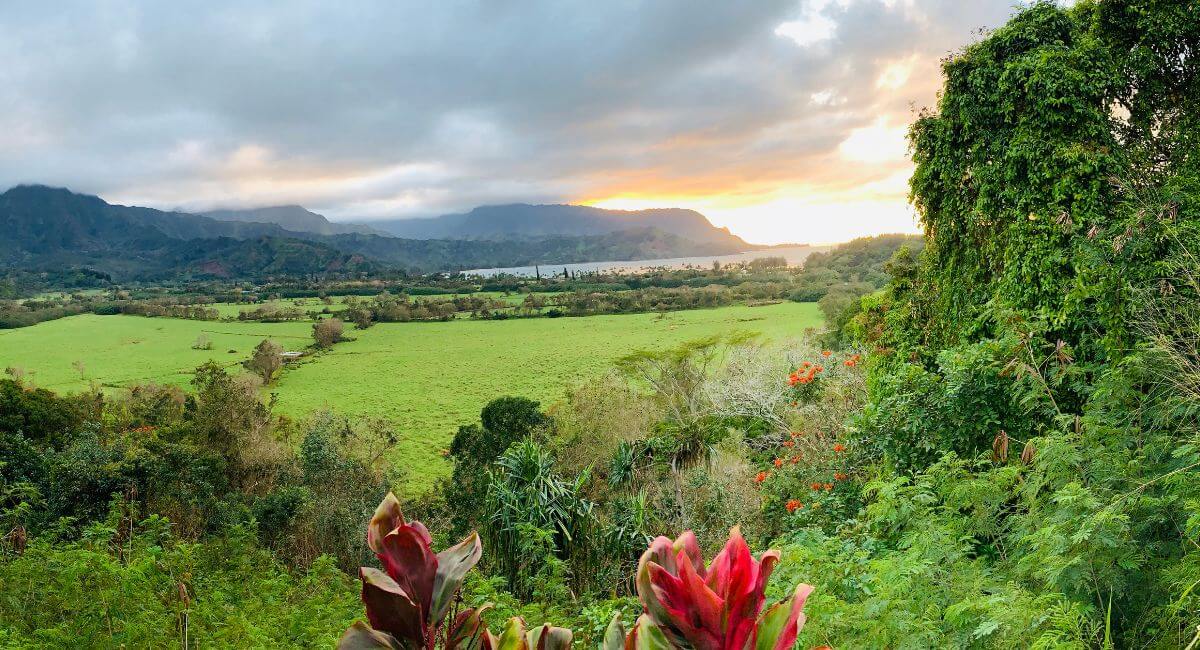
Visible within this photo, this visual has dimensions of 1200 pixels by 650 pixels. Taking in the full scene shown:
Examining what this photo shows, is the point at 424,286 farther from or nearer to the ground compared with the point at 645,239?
nearer to the ground

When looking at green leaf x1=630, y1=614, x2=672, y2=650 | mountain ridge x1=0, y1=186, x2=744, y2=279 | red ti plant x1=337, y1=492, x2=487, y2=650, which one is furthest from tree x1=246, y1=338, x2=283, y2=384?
mountain ridge x1=0, y1=186, x2=744, y2=279

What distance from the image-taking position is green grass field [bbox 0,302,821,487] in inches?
945

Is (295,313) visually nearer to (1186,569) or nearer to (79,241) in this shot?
(1186,569)

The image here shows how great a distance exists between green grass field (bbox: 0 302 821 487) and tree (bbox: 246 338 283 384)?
28.8 inches

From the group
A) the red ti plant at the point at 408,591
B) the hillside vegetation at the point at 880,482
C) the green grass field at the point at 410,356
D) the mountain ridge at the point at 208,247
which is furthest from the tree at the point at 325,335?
the mountain ridge at the point at 208,247

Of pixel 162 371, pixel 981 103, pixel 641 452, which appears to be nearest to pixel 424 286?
pixel 162 371

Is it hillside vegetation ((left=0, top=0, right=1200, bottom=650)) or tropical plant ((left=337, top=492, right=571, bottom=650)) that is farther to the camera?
hillside vegetation ((left=0, top=0, right=1200, bottom=650))

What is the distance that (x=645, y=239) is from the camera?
186m

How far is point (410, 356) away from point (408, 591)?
39.1 m

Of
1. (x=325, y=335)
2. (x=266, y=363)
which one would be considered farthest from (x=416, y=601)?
(x=325, y=335)

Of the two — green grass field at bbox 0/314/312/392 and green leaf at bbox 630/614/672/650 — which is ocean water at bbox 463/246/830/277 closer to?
green grass field at bbox 0/314/312/392

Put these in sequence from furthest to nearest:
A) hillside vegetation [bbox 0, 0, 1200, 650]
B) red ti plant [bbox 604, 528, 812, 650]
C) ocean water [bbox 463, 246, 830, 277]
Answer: ocean water [bbox 463, 246, 830, 277]
hillside vegetation [bbox 0, 0, 1200, 650]
red ti plant [bbox 604, 528, 812, 650]

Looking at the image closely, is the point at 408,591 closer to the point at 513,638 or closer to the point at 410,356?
the point at 513,638

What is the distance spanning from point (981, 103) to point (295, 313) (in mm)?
54326
